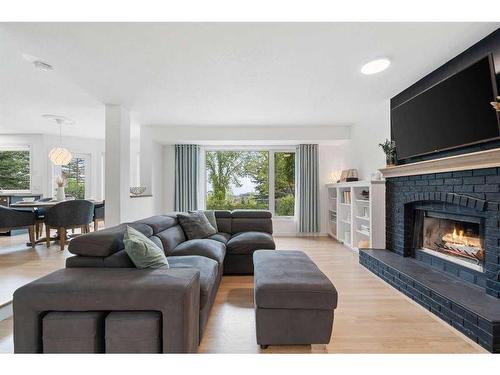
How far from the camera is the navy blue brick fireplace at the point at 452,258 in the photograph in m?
1.85

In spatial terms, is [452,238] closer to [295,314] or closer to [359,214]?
[359,214]

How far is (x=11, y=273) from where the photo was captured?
2.98 m

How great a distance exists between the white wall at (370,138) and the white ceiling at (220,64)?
28 centimetres

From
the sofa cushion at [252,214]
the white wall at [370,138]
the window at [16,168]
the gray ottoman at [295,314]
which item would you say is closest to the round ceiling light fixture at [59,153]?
the window at [16,168]

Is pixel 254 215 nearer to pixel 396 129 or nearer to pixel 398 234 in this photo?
pixel 398 234

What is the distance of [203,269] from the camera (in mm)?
2049

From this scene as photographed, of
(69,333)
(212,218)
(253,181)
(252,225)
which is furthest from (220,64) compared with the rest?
(253,181)

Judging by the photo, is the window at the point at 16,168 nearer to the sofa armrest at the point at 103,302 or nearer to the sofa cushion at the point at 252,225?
the sofa cushion at the point at 252,225

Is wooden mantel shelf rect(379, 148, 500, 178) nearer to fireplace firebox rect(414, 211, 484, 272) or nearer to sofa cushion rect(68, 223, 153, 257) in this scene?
fireplace firebox rect(414, 211, 484, 272)

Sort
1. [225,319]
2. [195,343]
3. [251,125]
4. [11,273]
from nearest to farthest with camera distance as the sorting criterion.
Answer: [195,343] → [225,319] → [11,273] → [251,125]

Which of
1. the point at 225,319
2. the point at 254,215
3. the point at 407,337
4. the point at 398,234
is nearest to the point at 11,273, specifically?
the point at 225,319

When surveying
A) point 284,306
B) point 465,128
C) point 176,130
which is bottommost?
point 284,306

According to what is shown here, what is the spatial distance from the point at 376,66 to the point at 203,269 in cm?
268
